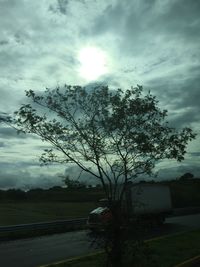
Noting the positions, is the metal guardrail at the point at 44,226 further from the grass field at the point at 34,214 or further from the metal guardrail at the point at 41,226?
the grass field at the point at 34,214

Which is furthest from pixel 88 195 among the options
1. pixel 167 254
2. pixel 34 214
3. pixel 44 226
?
pixel 167 254

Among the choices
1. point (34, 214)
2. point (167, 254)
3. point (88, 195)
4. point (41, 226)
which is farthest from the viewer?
point (88, 195)

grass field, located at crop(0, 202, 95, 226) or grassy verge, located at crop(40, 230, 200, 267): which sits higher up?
grass field, located at crop(0, 202, 95, 226)

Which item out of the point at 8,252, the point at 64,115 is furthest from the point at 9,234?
the point at 64,115

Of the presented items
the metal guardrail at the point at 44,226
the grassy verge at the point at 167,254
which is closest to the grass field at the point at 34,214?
the metal guardrail at the point at 44,226

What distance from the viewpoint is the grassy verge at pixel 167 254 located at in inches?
530

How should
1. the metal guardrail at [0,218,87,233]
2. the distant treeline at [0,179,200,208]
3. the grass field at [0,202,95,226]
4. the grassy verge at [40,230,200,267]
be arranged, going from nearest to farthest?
the grassy verge at [40,230,200,267] → the metal guardrail at [0,218,87,233] → the grass field at [0,202,95,226] → the distant treeline at [0,179,200,208]

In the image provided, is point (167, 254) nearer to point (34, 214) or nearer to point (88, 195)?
point (34, 214)

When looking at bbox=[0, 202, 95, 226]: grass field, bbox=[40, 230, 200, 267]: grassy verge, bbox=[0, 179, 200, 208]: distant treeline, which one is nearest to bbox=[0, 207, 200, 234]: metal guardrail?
bbox=[0, 202, 95, 226]: grass field

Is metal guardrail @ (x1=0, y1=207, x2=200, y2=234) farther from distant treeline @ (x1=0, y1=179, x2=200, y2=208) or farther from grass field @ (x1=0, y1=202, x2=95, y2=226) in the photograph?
distant treeline @ (x1=0, y1=179, x2=200, y2=208)

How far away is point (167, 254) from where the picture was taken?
49.8ft

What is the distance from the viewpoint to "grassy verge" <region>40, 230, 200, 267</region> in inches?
530

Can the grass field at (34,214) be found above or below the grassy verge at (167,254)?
above

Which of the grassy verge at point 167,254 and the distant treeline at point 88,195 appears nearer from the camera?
the grassy verge at point 167,254
